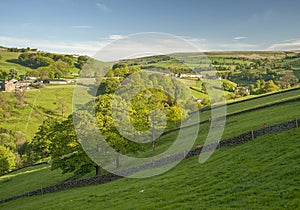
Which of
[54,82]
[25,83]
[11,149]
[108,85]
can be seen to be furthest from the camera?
[54,82]

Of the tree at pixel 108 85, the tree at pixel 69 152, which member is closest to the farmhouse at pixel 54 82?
the tree at pixel 108 85

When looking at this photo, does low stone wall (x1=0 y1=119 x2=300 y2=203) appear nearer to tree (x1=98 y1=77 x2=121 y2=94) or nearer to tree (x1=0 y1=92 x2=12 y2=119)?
tree (x1=98 y1=77 x2=121 y2=94)

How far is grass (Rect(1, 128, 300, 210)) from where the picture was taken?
1477 cm

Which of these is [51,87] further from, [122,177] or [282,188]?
[282,188]

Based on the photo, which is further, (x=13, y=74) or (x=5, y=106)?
(x=13, y=74)

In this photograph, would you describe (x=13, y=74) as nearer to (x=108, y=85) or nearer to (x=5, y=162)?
(x=108, y=85)

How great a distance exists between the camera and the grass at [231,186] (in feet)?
48.4

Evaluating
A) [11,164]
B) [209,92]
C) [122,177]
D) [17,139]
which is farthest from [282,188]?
[209,92]

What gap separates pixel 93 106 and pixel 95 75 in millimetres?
142672

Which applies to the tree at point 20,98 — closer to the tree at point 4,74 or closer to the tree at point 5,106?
the tree at point 5,106

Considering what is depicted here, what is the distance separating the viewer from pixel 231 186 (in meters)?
17.5

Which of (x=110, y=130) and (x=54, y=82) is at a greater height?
(x=54, y=82)

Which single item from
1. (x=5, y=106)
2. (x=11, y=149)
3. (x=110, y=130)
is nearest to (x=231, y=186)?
(x=110, y=130)

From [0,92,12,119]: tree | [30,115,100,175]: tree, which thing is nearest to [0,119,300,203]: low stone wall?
[30,115,100,175]: tree
